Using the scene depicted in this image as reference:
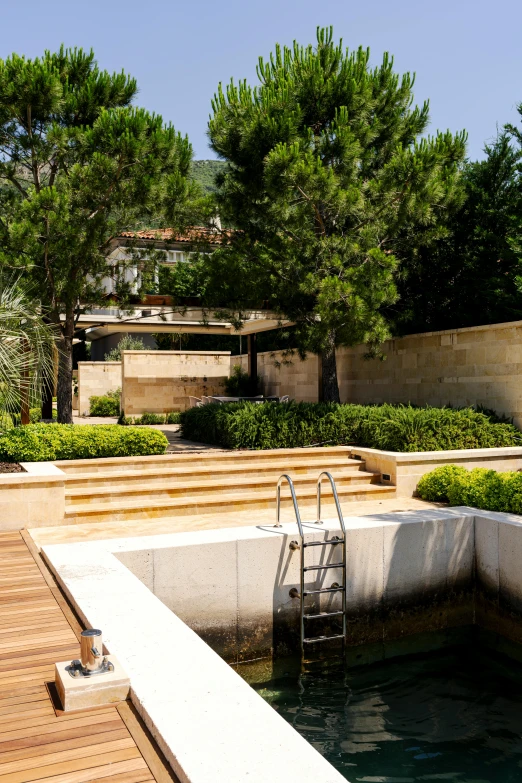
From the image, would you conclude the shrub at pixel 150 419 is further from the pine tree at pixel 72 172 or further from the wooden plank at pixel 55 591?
the wooden plank at pixel 55 591

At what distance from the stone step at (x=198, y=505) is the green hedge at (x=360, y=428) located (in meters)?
1.46

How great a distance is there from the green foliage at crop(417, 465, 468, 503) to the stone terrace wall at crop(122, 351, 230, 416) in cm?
1197

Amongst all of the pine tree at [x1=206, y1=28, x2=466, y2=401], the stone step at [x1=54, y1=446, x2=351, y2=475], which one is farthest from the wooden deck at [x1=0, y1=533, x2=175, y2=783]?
the pine tree at [x1=206, y1=28, x2=466, y2=401]

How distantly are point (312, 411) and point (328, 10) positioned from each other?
691 centimetres

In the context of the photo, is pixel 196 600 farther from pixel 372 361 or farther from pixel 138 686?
pixel 372 361

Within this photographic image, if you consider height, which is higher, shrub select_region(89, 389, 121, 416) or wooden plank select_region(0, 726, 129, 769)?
shrub select_region(89, 389, 121, 416)

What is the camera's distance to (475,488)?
8.06m

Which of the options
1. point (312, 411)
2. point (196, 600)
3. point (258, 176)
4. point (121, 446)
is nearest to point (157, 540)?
point (196, 600)

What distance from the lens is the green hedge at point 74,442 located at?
880 cm

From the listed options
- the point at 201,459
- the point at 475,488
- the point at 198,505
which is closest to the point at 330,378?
the point at 201,459

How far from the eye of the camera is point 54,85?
10789 millimetres

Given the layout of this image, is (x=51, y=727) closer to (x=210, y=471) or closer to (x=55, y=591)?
(x=55, y=591)

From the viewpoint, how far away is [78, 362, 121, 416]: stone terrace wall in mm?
22188

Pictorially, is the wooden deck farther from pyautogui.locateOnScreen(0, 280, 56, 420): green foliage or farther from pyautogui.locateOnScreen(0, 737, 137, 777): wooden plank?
pyautogui.locateOnScreen(0, 280, 56, 420): green foliage
